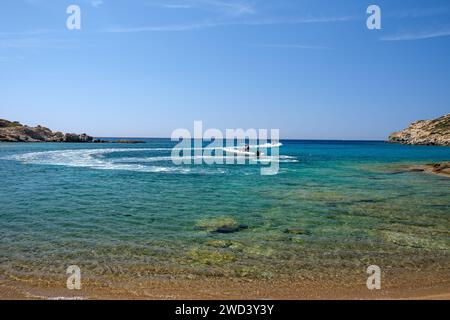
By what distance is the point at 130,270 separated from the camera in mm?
10086

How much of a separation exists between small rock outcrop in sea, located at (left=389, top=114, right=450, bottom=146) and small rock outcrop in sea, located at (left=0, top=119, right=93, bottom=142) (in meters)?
166

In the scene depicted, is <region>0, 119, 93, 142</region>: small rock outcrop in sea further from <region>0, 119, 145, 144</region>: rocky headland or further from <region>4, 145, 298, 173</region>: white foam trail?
<region>4, 145, 298, 173</region>: white foam trail

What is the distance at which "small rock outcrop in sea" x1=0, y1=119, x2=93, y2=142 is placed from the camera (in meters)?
150

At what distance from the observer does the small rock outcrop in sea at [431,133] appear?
15132 cm

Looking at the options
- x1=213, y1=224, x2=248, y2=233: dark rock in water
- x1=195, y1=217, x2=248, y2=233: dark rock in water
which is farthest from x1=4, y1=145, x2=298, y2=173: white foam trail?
x1=213, y1=224, x2=248, y2=233: dark rock in water

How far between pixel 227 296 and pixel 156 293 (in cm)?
180

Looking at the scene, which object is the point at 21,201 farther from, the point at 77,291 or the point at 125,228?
the point at 77,291

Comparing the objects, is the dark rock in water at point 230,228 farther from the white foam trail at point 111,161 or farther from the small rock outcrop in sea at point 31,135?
the small rock outcrop in sea at point 31,135

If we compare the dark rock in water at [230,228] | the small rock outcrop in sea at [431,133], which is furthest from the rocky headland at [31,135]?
the small rock outcrop in sea at [431,133]

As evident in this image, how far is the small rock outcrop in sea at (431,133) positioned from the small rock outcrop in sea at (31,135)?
6537 inches

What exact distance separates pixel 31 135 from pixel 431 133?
633 feet

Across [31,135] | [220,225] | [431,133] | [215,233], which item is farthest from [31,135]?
[431,133]
